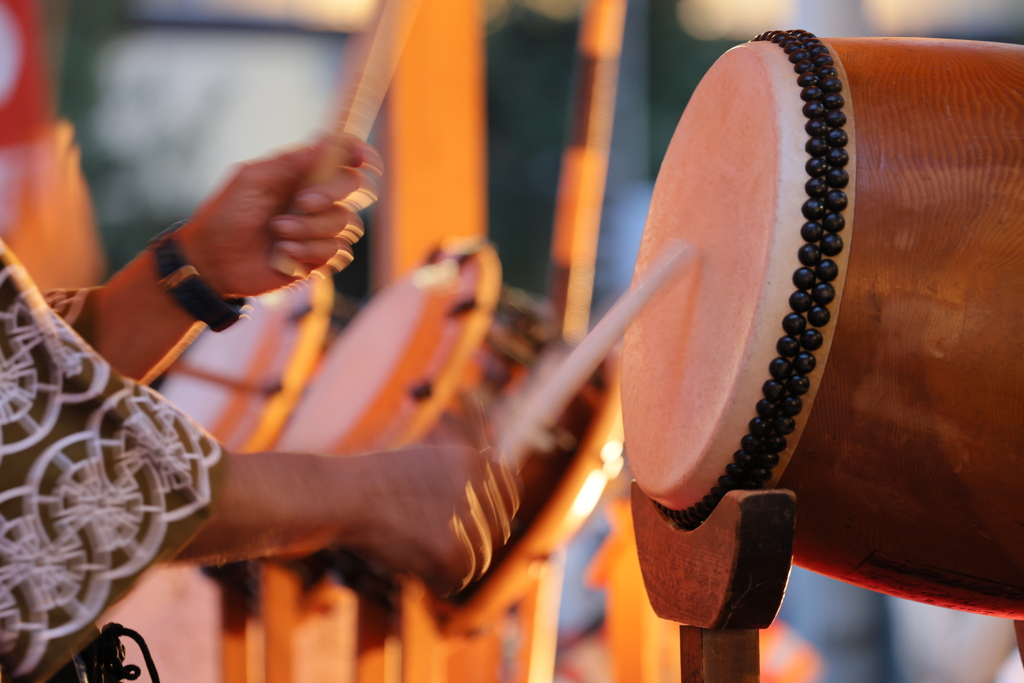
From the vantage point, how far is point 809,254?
0.74 meters

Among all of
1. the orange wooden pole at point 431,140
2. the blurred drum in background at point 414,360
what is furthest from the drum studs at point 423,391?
the orange wooden pole at point 431,140

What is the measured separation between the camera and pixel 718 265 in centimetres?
82

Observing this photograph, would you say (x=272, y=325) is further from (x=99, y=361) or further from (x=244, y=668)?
(x=99, y=361)

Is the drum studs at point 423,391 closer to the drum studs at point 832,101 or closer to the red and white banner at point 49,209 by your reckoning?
the red and white banner at point 49,209

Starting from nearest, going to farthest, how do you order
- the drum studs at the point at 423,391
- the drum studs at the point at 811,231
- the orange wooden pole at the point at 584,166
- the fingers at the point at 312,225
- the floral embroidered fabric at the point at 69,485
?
the floral embroidered fabric at the point at 69,485
the drum studs at the point at 811,231
the fingers at the point at 312,225
the drum studs at the point at 423,391
the orange wooden pole at the point at 584,166

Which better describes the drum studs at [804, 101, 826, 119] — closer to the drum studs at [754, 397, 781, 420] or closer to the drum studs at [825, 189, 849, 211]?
the drum studs at [825, 189, 849, 211]

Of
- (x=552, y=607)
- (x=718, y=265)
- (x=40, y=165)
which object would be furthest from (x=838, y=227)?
(x=552, y=607)

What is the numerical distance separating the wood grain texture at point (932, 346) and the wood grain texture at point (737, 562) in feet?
0.17

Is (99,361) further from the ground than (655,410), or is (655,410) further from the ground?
(99,361)

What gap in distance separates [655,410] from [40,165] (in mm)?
722

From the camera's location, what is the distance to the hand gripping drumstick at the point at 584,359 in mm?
732

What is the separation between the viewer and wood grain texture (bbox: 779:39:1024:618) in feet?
2.43

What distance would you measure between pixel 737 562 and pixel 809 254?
260 millimetres

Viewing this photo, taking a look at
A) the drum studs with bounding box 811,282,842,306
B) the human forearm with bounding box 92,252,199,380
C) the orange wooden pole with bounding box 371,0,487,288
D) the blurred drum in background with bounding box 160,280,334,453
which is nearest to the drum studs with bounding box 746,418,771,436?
the drum studs with bounding box 811,282,842,306
